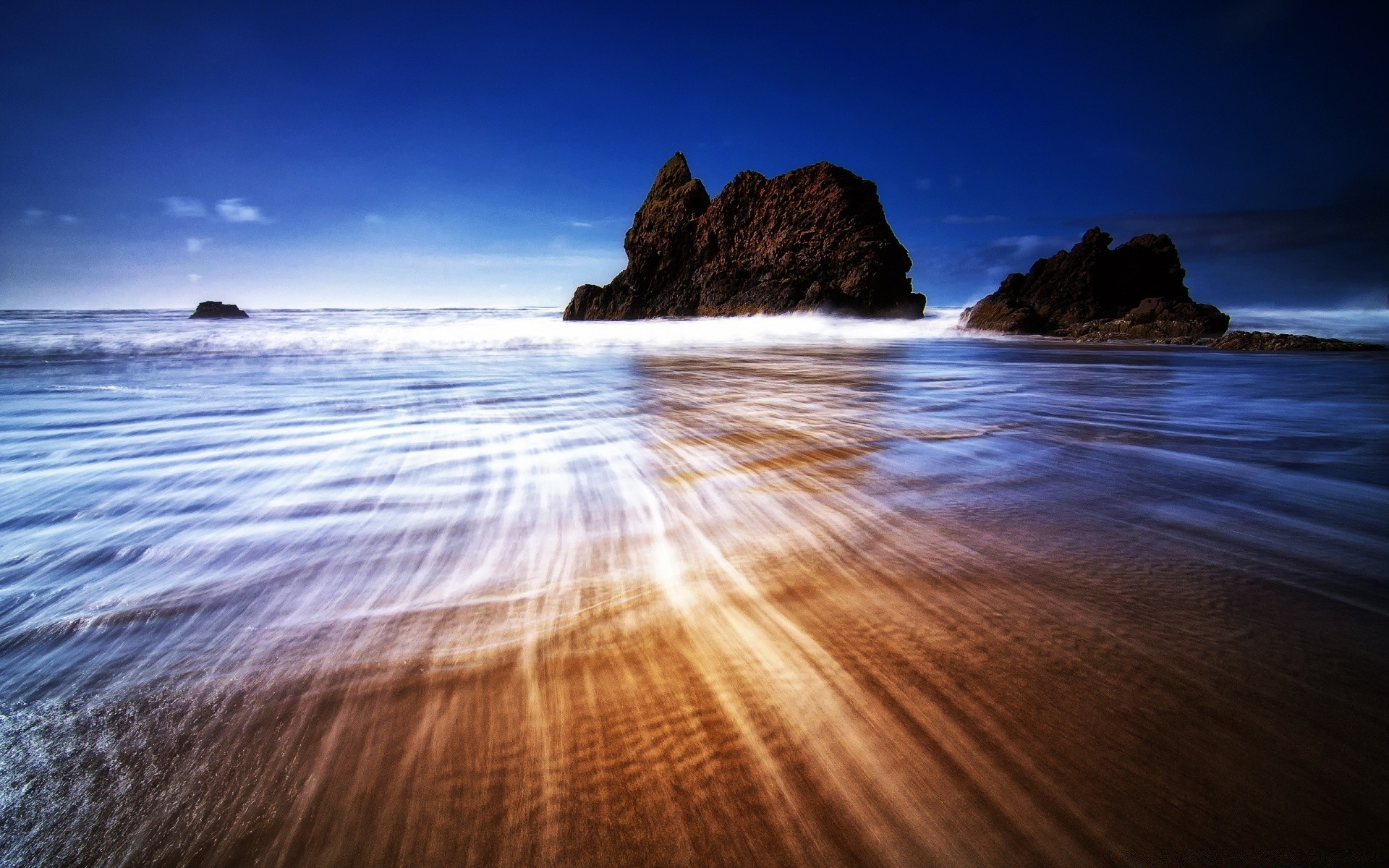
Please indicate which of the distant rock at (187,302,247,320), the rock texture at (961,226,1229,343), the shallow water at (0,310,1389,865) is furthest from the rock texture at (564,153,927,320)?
the shallow water at (0,310,1389,865)

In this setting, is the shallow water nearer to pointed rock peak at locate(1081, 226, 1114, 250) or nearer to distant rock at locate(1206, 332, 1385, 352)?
distant rock at locate(1206, 332, 1385, 352)

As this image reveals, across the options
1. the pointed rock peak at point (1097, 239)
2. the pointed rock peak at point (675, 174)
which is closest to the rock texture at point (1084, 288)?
the pointed rock peak at point (1097, 239)

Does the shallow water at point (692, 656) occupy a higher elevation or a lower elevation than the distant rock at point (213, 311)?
lower

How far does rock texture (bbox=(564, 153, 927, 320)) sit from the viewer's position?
2922cm

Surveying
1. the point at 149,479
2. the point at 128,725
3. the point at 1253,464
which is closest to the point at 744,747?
the point at 128,725

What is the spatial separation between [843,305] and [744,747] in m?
29.9

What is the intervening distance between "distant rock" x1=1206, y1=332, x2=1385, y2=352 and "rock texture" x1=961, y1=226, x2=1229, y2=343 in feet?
19.4

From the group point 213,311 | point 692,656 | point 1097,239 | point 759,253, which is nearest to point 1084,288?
point 1097,239

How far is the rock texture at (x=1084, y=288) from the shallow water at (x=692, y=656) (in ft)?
61.3

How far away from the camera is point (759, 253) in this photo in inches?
1308

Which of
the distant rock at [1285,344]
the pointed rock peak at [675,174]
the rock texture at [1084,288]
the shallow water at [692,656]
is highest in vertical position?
the pointed rock peak at [675,174]

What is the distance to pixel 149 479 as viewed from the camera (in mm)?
2391

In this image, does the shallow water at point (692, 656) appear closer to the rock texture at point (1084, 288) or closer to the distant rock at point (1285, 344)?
the distant rock at point (1285, 344)

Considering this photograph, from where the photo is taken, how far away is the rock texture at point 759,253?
29.2 m
